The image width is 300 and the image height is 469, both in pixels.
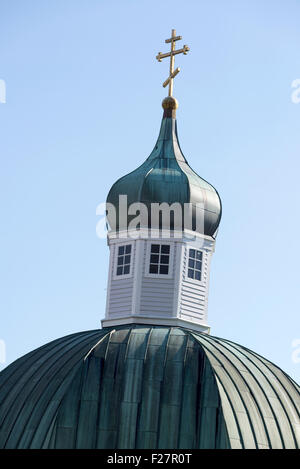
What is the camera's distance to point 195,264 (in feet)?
199

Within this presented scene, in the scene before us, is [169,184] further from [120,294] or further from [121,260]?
[120,294]

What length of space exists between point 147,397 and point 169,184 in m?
9.67

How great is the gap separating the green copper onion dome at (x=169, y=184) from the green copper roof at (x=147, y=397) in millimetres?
5300

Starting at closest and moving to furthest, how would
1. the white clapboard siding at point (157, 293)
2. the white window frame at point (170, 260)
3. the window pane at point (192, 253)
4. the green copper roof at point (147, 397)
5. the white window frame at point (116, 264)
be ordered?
the green copper roof at point (147, 397) → the white clapboard siding at point (157, 293) → the white window frame at point (170, 260) → the white window frame at point (116, 264) → the window pane at point (192, 253)

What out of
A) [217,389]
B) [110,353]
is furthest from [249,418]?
[110,353]

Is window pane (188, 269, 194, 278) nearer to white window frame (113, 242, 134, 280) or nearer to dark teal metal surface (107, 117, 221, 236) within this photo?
dark teal metal surface (107, 117, 221, 236)

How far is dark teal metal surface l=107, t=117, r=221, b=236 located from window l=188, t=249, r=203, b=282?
0.93 m

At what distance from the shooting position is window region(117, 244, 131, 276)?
60.5 metres

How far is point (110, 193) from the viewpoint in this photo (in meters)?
61.8

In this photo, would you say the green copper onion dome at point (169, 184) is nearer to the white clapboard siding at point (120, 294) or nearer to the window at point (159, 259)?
the window at point (159, 259)

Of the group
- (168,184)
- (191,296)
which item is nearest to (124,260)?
(191,296)

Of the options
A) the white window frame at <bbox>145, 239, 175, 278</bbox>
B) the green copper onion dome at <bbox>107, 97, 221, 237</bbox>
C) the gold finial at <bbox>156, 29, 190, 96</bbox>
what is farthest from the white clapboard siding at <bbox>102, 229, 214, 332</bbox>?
the gold finial at <bbox>156, 29, 190, 96</bbox>

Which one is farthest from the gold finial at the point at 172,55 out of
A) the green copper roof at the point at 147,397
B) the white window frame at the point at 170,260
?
the green copper roof at the point at 147,397

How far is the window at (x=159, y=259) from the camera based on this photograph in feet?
197
